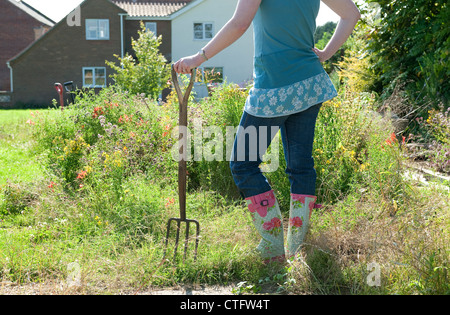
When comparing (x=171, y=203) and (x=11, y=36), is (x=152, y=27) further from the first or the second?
(x=171, y=203)

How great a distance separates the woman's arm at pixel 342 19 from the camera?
2.70 metres

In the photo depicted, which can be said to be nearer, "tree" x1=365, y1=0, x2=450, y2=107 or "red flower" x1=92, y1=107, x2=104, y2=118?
"red flower" x1=92, y1=107, x2=104, y2=118

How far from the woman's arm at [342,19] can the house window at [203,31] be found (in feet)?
81.6

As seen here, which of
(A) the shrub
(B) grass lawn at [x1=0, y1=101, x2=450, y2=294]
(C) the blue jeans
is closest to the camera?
(B) grass lawn at [x1=0, y1=101, x2=450, y2=294]

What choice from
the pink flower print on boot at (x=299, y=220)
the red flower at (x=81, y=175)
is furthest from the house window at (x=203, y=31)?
the pink flower print on boot at (x=299, y=220)

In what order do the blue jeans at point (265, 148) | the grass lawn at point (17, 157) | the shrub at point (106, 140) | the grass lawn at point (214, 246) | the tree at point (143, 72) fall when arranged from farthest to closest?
the tree at point (143, 72) → the grass lawn at point (17, 157) → the shrub at point (106, 140) → the blue jeans at point (265, 148) → the grass lawn at point (214, 246)

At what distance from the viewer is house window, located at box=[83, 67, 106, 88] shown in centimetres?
2766

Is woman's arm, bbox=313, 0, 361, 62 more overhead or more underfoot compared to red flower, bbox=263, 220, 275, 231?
more overhead

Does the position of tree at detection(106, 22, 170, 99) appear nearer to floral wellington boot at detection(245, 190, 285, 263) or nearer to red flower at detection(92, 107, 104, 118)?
red flower at detection(92, 107, 104, 118)

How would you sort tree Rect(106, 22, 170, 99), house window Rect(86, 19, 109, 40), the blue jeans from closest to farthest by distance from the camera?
the blue jeans < tree Rect(106, 22, 170, 99) < house window Rect(86, 19, 109, 40)

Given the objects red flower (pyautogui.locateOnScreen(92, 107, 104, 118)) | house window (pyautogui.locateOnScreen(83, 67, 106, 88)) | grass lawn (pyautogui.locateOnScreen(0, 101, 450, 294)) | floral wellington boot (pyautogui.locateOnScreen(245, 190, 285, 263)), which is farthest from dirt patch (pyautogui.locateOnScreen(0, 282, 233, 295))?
house window (pyautogui.locateOnScreen(83, 67, 106, 88))

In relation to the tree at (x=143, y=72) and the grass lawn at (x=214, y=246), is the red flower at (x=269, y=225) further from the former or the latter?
the tree at (x=143, y=72)

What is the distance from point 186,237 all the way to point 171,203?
0.72 metres

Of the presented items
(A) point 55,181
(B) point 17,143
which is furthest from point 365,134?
(B) point 17,143
